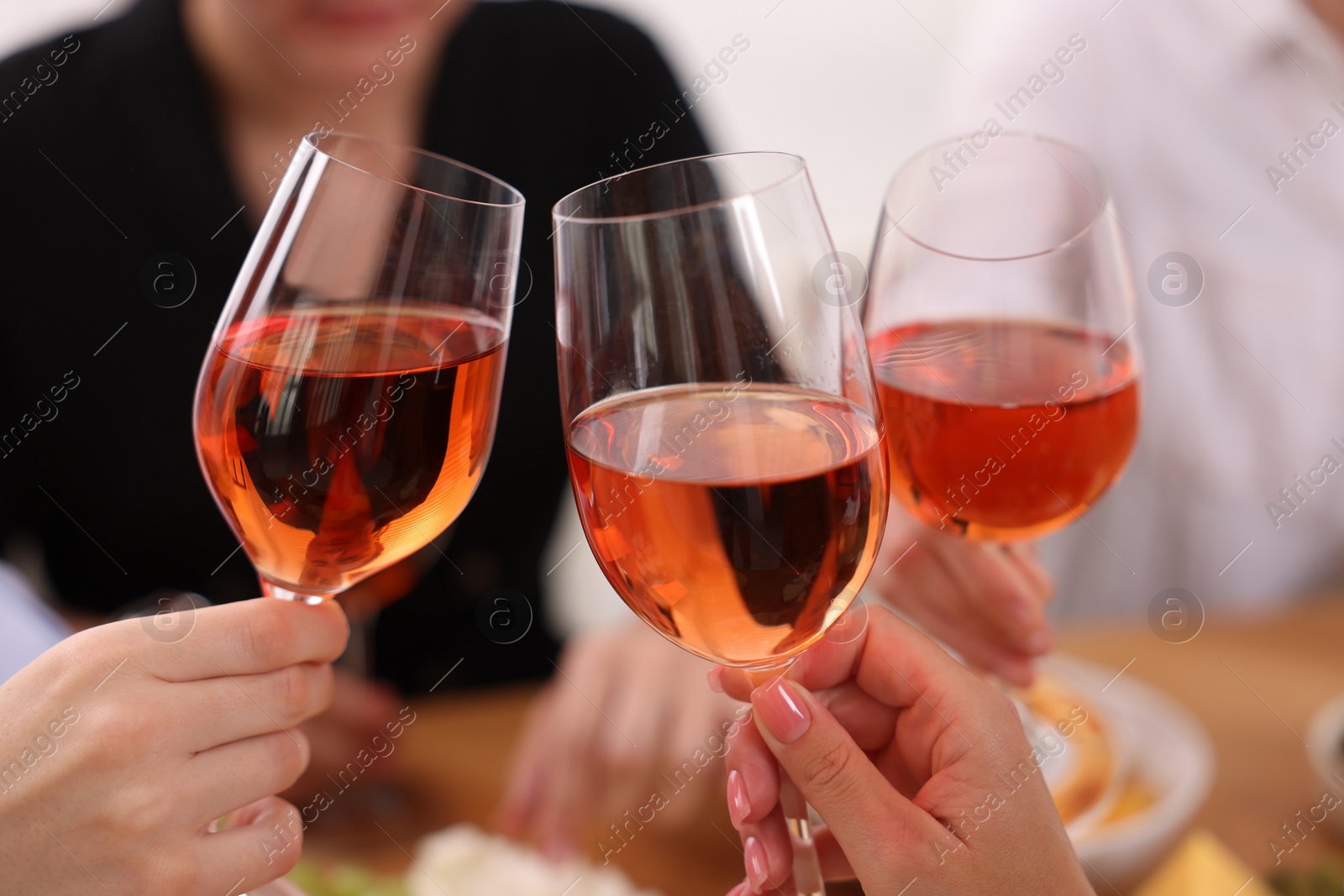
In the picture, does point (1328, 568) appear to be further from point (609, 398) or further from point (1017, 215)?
point (609, 398)

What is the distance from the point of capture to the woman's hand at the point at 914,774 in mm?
531

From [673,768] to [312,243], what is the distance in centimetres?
79

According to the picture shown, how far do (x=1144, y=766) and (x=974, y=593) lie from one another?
32 cm

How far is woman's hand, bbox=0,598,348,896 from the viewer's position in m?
0.54

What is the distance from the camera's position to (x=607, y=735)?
1240 mm

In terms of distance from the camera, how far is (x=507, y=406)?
5.52ft

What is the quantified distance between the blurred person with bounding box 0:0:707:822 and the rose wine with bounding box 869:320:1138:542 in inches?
29.7

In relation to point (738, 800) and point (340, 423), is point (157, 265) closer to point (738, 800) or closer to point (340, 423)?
point (340, 423)

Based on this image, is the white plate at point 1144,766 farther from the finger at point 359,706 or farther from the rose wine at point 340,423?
the finger at point 359,706

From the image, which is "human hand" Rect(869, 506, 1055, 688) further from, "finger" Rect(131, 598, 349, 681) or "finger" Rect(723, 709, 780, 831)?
"finger" Rect(131, 598, 349, 681)

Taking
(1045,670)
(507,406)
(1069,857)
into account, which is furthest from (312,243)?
(507,406)

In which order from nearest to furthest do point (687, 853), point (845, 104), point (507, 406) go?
point (687, 853) → point (507, 406) → point (845, 104)

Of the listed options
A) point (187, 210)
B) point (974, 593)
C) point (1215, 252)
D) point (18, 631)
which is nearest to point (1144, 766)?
point (974, 593)

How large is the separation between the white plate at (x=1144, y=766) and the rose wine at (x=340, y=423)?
62 centimetres
